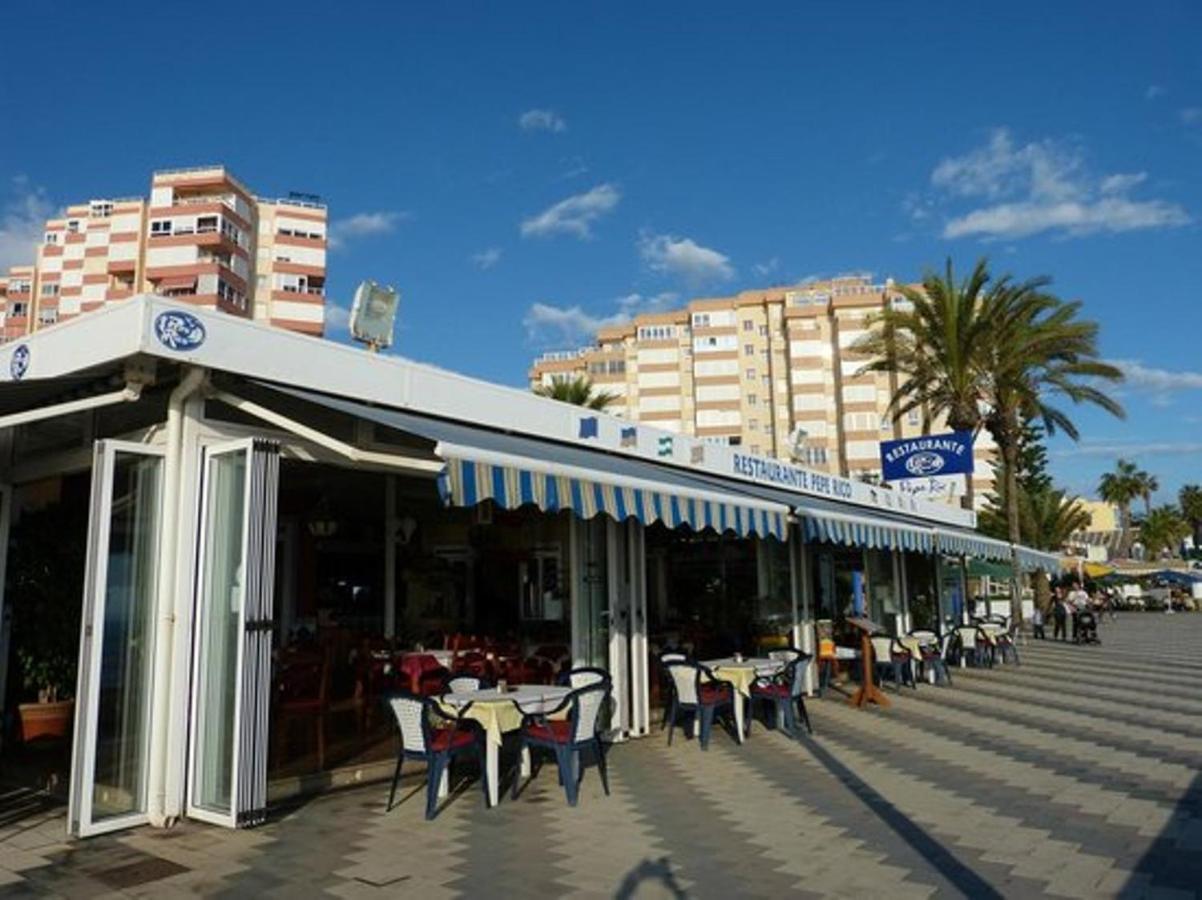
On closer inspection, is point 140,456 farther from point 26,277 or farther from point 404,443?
point 26,277

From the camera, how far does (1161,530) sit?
3880 inches

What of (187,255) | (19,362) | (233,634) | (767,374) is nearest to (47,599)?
(19,362)

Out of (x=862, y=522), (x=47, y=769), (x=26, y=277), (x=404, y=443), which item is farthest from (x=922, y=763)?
(x=26, y=277)

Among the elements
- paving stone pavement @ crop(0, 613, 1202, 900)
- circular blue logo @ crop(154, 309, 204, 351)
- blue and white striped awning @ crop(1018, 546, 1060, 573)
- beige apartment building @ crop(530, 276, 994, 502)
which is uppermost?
beige apartment building @ crop(530, 276, 994, 502)

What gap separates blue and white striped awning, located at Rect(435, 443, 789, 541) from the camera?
664 centimetres

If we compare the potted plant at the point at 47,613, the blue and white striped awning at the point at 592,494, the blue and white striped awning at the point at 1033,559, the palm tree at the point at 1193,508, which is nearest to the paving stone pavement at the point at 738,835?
the potted plant at the point at 47,613

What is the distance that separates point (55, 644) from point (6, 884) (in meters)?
3.67

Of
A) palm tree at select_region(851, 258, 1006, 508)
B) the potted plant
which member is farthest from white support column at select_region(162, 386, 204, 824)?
palm tree at select_region(851, 258, 1006, 508)

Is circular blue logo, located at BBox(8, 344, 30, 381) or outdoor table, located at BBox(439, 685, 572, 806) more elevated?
circular blue logo, located at BBox(8, 344, 30, 381)

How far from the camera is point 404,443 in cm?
859

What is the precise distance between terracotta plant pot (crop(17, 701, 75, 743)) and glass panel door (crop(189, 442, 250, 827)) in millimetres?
2675

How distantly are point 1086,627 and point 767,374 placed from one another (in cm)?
5588

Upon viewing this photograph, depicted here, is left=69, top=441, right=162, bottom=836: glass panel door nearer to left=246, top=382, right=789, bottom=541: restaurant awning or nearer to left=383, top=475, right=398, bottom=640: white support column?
left=246, top=382, right=789, bottom=541: restaurant awning

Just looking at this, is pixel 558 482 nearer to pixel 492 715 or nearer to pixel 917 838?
pixel 492 715
